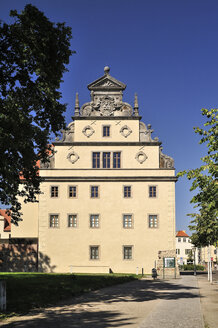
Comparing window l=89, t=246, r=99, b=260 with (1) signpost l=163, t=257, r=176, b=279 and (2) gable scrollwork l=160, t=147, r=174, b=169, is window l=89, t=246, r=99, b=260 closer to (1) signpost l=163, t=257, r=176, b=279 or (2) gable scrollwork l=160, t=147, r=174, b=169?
(1) signpost l=163, t=257, r=176, b=279

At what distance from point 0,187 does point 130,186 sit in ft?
86.1

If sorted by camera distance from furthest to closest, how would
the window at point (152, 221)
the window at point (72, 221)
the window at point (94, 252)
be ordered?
1. the window at point (72, 221)
2. the window at point (152, 221)
3. the window at point (94, 252)

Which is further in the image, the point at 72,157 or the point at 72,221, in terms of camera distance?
the point at 72,157

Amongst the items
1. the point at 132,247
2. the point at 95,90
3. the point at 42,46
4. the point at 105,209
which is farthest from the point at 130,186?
the point at 42,46

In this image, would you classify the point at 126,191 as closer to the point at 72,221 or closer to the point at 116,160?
the point at 116,160

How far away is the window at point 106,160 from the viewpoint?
43.6m

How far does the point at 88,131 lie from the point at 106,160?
11.8ft

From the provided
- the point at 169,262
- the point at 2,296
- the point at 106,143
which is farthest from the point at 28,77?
the point at 106,143

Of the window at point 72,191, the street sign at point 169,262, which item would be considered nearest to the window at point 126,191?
the window at point 72,191

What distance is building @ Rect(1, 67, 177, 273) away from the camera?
4197 cm

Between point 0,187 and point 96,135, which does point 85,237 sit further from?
point 0,187

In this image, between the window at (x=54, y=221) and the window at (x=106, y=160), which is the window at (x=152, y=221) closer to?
the window at (x=106, y=160)

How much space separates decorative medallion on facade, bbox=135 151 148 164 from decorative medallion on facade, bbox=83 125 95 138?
5.31m

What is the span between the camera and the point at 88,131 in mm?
44094
